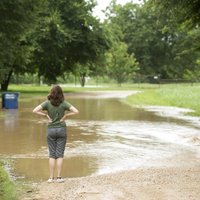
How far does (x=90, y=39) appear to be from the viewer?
4559 centimetres

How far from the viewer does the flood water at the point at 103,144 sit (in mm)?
10273

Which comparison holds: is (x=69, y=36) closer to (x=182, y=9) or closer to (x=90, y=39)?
(x=90, y=39)

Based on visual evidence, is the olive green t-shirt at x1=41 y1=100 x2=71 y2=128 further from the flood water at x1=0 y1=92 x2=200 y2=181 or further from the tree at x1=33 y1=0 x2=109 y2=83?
the tree at x1=33 y1=0 x2=109 y2=83

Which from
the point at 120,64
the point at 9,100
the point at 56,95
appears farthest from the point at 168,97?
the point at 120,64

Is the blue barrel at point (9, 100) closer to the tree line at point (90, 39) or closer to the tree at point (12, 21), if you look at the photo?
the tree line at point (90, 39)

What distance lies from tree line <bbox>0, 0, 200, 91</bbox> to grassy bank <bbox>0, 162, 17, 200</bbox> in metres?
8.57

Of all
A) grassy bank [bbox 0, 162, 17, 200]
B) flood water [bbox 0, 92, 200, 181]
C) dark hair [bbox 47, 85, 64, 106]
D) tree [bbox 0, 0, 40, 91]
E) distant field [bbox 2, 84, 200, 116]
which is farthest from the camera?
distant field [bbox 2, 84, 200, 116]

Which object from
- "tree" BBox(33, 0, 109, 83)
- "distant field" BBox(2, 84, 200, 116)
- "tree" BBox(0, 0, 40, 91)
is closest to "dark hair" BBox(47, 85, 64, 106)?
"tree" BBox(0, 0, 40, 91)

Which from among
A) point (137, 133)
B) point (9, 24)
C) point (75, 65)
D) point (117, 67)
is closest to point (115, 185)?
point (137, 133)

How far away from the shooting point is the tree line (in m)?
21.1

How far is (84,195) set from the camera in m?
7.46

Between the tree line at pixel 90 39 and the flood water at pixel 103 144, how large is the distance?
401 centimetres

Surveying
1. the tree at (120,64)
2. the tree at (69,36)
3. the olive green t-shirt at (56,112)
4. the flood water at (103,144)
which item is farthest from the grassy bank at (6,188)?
the tree at (120,64)

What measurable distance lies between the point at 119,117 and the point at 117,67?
5773cm
